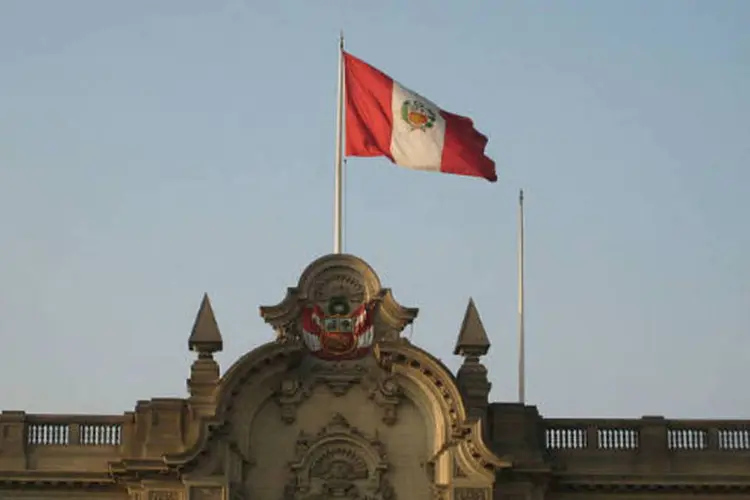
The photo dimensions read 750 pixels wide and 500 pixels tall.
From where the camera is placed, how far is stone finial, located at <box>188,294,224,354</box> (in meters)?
64.8

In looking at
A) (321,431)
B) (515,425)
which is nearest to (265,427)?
(321,431)

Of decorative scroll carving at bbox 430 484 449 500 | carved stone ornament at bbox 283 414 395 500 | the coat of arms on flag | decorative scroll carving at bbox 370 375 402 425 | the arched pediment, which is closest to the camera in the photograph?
decorative scroll carving at bbox 430 484 449 500

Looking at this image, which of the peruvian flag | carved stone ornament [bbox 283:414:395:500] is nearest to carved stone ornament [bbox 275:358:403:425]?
carved stone ornament [bbox 283:414:395:500]

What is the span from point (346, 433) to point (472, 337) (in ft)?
12.7

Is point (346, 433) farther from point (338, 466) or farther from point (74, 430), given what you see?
point (74, 430)

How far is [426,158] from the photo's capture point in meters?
66.3

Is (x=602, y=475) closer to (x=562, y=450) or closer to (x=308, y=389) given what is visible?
(x=562, y=450)

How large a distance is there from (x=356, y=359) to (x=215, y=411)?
3885mm

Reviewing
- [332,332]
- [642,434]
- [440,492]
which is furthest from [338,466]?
[642,434]

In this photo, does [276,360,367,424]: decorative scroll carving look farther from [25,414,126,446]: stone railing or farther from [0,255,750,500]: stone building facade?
[25,414,126,446]: stone railing

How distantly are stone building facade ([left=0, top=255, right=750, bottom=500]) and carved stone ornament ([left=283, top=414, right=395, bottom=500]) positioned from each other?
1.4 inches

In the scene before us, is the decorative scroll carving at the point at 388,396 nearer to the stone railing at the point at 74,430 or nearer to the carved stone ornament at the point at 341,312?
the carved stone ornament at the point at 341,312

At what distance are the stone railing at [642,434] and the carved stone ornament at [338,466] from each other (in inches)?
173

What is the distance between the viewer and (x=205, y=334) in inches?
2554
